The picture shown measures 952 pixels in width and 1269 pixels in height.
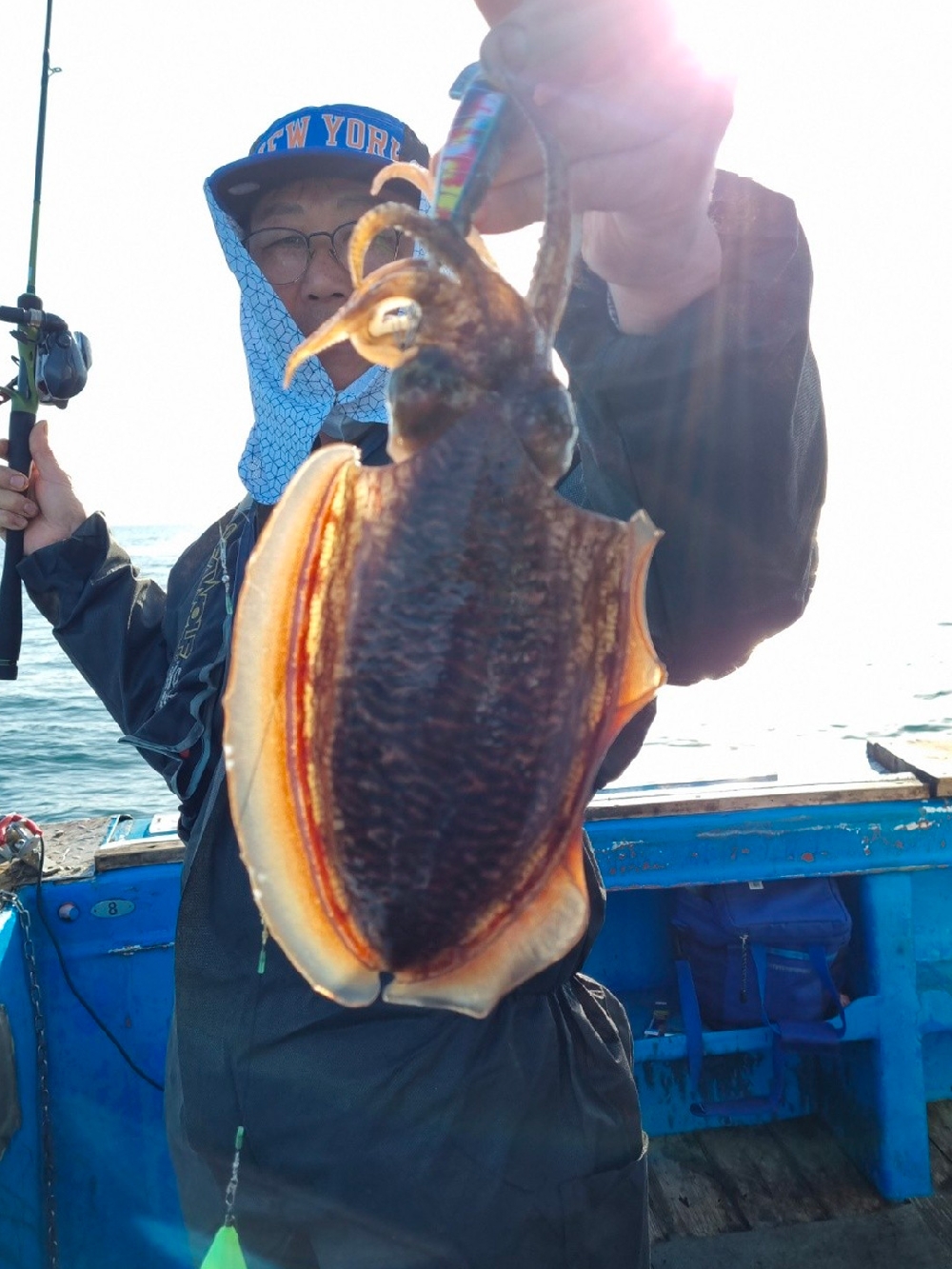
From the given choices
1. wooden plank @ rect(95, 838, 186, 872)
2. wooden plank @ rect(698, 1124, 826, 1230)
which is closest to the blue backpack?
wooden plank @ rect(698, 1124, 826, 1230)

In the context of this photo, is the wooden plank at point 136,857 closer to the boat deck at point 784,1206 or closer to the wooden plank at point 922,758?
the boat deck at point 784,1206

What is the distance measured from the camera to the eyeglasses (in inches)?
112

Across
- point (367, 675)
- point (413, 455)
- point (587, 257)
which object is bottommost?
point (367, 675)

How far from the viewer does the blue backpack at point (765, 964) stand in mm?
4000

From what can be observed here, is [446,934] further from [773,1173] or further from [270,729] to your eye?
[773,1173]

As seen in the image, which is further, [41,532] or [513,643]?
[41,532]

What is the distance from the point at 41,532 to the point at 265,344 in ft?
3.16

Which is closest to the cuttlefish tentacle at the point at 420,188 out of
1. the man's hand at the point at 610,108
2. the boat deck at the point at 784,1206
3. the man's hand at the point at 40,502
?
the man's hand at the point at 610,108

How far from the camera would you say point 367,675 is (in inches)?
47.5

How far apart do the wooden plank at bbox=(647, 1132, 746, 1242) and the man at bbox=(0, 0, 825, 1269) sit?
2.06m

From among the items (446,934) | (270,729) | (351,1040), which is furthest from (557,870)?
(351,1040)

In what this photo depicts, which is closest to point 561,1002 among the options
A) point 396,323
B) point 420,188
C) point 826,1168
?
point 396,323

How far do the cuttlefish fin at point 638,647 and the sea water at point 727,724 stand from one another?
774 centimetres

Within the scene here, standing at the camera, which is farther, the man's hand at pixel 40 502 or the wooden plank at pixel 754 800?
the wooden plank at pixel 754 800
